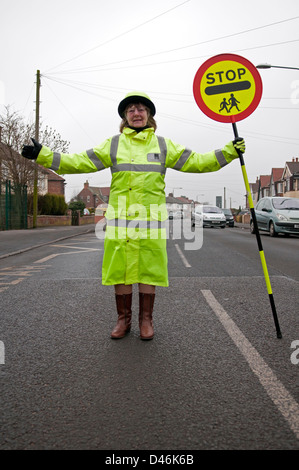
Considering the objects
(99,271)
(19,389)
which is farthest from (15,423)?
(99,271)

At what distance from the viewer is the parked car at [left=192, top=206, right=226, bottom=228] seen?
90.2 ft

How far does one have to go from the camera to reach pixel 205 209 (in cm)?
2852

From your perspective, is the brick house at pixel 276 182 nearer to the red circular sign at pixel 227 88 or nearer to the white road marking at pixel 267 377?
the red circular sign at pixel 227 88

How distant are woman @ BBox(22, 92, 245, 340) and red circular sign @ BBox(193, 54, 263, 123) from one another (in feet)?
1.48

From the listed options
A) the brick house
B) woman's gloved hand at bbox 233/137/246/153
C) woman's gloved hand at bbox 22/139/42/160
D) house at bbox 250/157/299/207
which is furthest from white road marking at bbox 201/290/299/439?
the brick house

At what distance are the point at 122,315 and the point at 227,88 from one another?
2290mm

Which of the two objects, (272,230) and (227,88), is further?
(272,230)

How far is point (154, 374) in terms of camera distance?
2854mm

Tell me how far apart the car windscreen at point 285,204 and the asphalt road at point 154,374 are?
11968mm

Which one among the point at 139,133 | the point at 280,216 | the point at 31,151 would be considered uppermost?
the point at 139,133

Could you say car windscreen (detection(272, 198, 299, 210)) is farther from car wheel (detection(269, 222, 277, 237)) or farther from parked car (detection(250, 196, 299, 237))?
car wheel (detection(269, 222, 277, 237))

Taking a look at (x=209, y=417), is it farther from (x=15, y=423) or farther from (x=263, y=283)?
(x=263, y=283)

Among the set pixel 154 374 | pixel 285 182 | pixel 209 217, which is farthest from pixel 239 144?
pixel 285 182

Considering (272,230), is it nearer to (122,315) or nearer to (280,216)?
(280,216)
